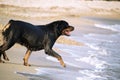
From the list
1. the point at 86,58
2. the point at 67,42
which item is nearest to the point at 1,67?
the point at 86,58

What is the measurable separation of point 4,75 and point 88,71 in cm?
315

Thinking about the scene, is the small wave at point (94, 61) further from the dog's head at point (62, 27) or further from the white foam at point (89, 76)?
the dog's head at point (62, 27)

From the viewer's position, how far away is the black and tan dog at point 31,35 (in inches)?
395

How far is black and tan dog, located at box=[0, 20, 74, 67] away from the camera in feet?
32.9

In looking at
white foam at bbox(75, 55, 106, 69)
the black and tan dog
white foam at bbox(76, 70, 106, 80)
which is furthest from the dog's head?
white foam at bbox(75, 55, 106, 69)

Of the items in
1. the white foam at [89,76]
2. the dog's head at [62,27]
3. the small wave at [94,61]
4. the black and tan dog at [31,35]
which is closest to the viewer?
the black and tan dog at [31,35]

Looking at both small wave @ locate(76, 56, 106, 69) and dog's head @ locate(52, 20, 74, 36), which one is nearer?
dog's head @ locate(52, 20, 74, 36)

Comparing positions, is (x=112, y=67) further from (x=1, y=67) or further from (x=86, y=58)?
(x=1, y=67)

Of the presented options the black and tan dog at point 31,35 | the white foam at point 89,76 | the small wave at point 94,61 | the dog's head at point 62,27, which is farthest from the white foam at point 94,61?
the black and tan dog at point 31,35

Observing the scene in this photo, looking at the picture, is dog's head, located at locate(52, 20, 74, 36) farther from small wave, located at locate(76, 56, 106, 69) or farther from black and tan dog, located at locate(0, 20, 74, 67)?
small wave, located at locate(76, 56, 106, 69)

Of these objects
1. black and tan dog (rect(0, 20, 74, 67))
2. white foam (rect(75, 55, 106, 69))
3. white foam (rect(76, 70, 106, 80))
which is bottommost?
white foam (rect(76, 70, 106, 80))

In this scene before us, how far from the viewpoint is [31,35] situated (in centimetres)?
1052

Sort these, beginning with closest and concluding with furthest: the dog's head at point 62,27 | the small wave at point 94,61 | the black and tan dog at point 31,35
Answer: the black and tan dog at point 31,35 → the dog's head at point 62,27 → the small wave at point 94,61

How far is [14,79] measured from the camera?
355 inches
